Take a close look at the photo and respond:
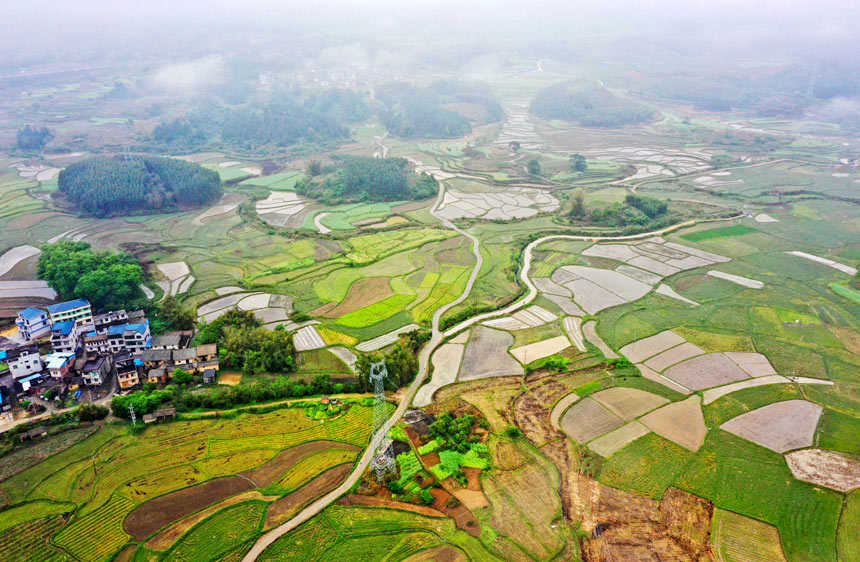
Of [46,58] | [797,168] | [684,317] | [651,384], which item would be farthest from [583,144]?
[46,58]

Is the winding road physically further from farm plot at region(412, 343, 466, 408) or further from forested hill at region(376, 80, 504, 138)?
forested hill at region(376, 80, 504, 138)

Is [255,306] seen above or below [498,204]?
above

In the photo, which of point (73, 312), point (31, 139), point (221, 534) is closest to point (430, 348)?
point (221, 534)

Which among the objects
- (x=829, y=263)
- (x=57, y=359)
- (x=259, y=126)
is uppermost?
(x=259, y=126)

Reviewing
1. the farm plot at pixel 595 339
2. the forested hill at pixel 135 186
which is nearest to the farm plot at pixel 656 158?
the farm plot at pixel 595 339

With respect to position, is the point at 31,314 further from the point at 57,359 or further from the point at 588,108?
the point at 588,108

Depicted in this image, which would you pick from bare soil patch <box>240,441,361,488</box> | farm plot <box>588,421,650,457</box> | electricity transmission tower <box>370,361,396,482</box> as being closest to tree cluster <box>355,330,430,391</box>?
electricity transmission tower <box>370,361,396,482</box>

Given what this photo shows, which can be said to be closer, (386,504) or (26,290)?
(386,504)
